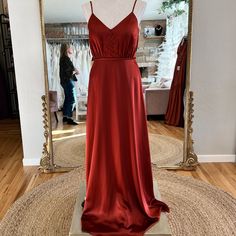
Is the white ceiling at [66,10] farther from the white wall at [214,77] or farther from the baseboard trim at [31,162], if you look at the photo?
the baseboard trim at [31,162]

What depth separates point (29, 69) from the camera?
2510 millimetres

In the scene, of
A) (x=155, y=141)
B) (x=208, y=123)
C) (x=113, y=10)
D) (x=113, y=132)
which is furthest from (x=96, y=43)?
(x=208, y=123)

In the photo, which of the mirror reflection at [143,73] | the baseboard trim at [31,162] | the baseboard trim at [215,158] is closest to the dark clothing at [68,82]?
the mirror reflection at [143,73]

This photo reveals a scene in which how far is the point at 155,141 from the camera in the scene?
8.81 feet

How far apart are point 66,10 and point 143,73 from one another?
84 cm

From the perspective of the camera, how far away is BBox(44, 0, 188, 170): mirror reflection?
2.35 m

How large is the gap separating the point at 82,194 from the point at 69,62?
1162 mm

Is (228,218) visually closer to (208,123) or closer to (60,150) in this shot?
(208,123)

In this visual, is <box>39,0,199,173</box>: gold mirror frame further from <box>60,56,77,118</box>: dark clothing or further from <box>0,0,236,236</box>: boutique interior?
<box>60,56,77,118</box>: dark clothing

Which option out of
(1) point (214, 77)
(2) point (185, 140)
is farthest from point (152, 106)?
(1) point (214, 77)

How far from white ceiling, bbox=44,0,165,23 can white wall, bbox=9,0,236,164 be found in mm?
128

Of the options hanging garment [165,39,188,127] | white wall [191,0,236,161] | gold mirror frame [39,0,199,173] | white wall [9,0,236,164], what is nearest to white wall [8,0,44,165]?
white wall [9,0,236,164]

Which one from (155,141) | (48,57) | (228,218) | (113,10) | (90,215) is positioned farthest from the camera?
(155,141)

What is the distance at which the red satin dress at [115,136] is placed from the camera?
1.53 m
